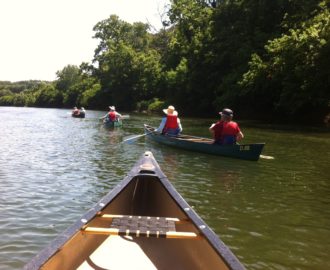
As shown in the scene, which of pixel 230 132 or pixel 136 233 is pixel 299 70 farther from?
pixel 136 233

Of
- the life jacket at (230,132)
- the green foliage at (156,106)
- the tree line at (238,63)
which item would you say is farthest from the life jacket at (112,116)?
the green foliage at (156,106)

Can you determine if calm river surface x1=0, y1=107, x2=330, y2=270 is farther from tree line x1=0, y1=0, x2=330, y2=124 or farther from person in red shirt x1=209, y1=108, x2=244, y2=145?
tree line x1=0, y1=0, x2=330, y2=124

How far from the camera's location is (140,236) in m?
4.77

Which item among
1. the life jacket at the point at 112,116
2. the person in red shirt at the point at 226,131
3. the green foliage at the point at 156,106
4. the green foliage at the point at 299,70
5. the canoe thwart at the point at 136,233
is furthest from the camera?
the green foliage at the point at 156,106

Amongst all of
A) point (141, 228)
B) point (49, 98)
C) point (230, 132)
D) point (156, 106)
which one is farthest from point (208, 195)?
point (49, 98)

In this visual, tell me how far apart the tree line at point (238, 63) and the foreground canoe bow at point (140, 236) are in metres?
26.8

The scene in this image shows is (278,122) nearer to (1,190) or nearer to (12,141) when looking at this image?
(12,141)

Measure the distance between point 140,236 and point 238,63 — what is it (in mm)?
38685

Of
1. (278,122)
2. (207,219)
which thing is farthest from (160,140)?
(278,122)

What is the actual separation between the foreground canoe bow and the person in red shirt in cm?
827

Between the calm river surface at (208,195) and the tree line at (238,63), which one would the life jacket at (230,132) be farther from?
the tree line at (238,63)

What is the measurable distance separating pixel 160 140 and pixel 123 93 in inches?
2151

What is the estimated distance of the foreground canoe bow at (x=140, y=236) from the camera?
412 cm

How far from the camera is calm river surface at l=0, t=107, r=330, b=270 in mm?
6141
